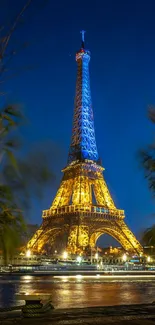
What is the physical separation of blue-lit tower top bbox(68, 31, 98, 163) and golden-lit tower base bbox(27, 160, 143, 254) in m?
2.83

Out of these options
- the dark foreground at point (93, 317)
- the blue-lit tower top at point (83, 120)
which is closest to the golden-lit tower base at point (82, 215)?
the blue-lit tower top at point (83, 120)

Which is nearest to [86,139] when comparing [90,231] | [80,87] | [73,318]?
[80,87]

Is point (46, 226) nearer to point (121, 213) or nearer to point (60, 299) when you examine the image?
point (121, 213)

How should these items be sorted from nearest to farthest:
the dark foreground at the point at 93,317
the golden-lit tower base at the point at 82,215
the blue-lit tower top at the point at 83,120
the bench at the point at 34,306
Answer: the dark foreground at the point at 93,317, the bench at the point at 34,306, the golden-lit tower base at the point at 82,215, the blue-lit tower top at the point at 83,120

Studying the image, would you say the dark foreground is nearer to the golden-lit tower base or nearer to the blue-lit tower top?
the golden-lit tower base

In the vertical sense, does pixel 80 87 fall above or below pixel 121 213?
above

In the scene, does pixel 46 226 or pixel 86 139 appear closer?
pixel 46 226

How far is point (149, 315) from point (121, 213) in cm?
6112

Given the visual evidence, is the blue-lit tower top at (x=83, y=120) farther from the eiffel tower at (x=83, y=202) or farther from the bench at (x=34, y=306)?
Result: the bench at (x=34, y=306)

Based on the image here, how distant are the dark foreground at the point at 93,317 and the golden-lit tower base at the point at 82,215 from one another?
48909 millimetres

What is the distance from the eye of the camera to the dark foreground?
29.6 ft

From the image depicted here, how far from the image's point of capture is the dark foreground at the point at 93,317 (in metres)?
9.01

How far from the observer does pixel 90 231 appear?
63.2 m

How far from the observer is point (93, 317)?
9.70 meters
